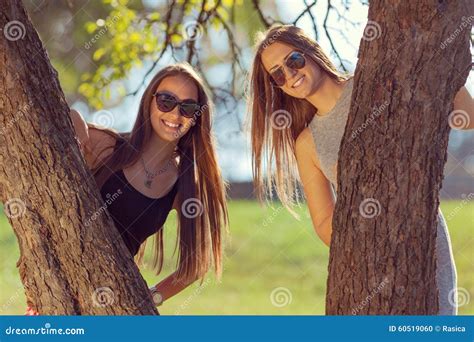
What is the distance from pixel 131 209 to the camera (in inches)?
142

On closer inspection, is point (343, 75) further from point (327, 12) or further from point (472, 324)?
point (472, 324)

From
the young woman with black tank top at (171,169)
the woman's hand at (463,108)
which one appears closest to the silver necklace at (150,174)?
the young woman with black tank top at (171,169)

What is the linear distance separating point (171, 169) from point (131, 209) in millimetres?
307

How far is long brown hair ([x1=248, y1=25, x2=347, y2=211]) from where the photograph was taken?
11.8 feet

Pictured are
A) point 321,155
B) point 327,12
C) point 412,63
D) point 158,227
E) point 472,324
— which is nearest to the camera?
point 412,63

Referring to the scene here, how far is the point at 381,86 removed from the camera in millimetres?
2904

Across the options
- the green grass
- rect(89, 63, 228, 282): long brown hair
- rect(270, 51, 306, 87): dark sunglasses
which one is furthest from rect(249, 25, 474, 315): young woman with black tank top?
the green grass

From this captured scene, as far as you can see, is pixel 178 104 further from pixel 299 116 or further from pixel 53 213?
pixel 53 213

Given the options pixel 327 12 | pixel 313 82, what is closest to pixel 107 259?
pixel 313 82

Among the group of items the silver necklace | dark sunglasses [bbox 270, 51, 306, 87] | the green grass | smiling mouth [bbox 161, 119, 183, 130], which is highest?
dark sunglasses [bbox 270, 51, 306, 87]

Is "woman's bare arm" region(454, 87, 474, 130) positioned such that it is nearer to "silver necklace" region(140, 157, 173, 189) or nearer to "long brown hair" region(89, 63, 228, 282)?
"long brown hair" region(89, 63, 228, 282)

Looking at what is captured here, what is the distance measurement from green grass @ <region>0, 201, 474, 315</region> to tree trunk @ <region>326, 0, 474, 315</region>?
812 cm

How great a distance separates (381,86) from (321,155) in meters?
0.61

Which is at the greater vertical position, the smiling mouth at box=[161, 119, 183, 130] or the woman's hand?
the woman's hand
